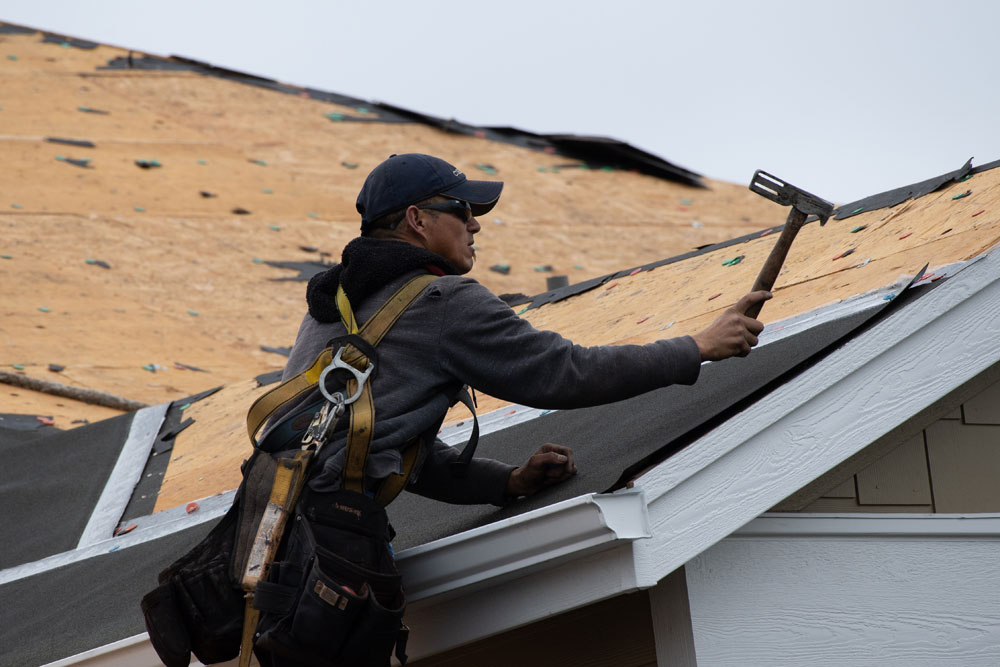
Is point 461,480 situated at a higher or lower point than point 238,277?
lower

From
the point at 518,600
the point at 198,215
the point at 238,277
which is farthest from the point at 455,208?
the point at 198,215

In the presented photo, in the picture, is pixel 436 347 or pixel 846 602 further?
pixel 846 602

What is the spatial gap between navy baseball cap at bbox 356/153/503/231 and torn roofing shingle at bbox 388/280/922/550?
72cm

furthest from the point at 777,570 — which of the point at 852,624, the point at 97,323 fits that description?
the point at 97,323

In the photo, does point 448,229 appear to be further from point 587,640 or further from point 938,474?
point 938,474

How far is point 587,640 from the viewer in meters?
2.92

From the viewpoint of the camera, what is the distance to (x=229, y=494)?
180 inches

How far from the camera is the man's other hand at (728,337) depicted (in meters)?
2.72

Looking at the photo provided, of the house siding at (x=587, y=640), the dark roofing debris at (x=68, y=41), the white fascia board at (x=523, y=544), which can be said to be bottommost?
the house siding at (x=587, y=640)

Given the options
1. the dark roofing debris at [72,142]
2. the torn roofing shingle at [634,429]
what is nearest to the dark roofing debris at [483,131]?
the dark roofing debris at [72,142]

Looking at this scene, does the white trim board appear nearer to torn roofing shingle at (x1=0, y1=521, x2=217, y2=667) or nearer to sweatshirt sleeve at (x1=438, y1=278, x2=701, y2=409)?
torn roofing shingle at (x1=0, y1=521, x2=217, y2=667)

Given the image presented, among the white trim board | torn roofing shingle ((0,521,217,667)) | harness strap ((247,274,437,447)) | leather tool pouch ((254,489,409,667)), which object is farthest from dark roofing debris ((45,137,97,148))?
leather tool pouch ((254,489,409,667))

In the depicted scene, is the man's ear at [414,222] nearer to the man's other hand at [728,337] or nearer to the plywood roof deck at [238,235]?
the man's other hand at [728,337]

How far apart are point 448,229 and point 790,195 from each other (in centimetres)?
84
